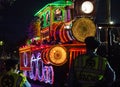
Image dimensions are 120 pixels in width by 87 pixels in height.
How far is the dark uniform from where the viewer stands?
720cm

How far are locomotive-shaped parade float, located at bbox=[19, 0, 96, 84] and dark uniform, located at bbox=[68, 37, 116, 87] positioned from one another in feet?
11.3

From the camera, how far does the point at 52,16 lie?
1822cm

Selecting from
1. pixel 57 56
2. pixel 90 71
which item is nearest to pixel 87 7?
pixel 57 56

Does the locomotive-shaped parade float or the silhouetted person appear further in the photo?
the locomotive-shaped parade float

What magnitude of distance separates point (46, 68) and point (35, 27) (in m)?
4.49


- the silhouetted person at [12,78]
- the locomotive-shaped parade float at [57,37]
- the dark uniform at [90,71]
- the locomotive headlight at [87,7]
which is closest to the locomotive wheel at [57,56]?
the locomotive-shaped parade float at [57,37]

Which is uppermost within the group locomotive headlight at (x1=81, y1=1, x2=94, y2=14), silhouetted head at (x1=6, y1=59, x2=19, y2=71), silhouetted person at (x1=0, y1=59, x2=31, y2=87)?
locomotive headlight at (x1=81, y1=1, x2=94, y2=14)

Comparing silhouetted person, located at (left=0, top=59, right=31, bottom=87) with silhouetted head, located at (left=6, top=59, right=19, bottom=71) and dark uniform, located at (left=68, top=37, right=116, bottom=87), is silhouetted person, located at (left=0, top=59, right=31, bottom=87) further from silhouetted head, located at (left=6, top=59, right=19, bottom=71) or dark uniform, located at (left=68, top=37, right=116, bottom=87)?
dark uniform, located at (left=68, top=37, right=116, bottom=87)

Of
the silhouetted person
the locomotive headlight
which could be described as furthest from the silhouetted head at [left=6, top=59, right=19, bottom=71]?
the locomotive headlight

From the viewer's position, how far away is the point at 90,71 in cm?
725

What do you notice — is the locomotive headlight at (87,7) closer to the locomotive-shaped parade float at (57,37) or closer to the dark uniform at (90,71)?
the locomotive-shaped parade float at (57,37)

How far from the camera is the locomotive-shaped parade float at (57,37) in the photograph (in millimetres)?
10820

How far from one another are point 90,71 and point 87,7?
3.70 meters

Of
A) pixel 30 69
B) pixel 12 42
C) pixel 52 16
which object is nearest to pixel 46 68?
pixel 52 16
